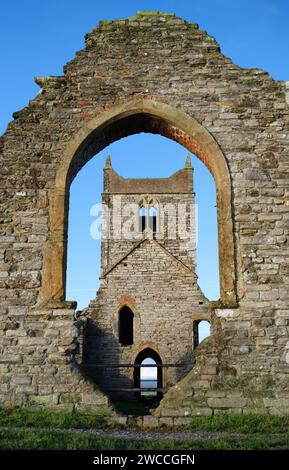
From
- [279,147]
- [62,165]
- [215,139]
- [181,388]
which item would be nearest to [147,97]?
[215,139]

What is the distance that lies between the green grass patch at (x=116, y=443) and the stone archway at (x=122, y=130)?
244 centimetres

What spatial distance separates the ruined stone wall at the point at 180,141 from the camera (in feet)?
22.2

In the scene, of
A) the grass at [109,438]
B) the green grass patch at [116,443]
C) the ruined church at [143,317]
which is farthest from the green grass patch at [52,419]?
the ruined church at [143,317]

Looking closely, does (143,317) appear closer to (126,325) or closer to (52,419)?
(126,325)

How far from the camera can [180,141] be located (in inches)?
333

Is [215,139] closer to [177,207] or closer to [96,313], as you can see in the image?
[96,313]

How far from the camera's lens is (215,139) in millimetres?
7672

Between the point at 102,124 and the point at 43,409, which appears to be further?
the point at 102,124

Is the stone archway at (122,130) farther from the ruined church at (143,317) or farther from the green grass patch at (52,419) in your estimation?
A: the ruined church at (143,317)

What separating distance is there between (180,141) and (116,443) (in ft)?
18.2

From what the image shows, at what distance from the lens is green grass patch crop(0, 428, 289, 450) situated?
4.23 metres

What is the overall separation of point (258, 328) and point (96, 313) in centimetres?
1345

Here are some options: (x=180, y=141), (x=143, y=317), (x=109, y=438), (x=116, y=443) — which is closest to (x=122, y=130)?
(x=180, y=141)
